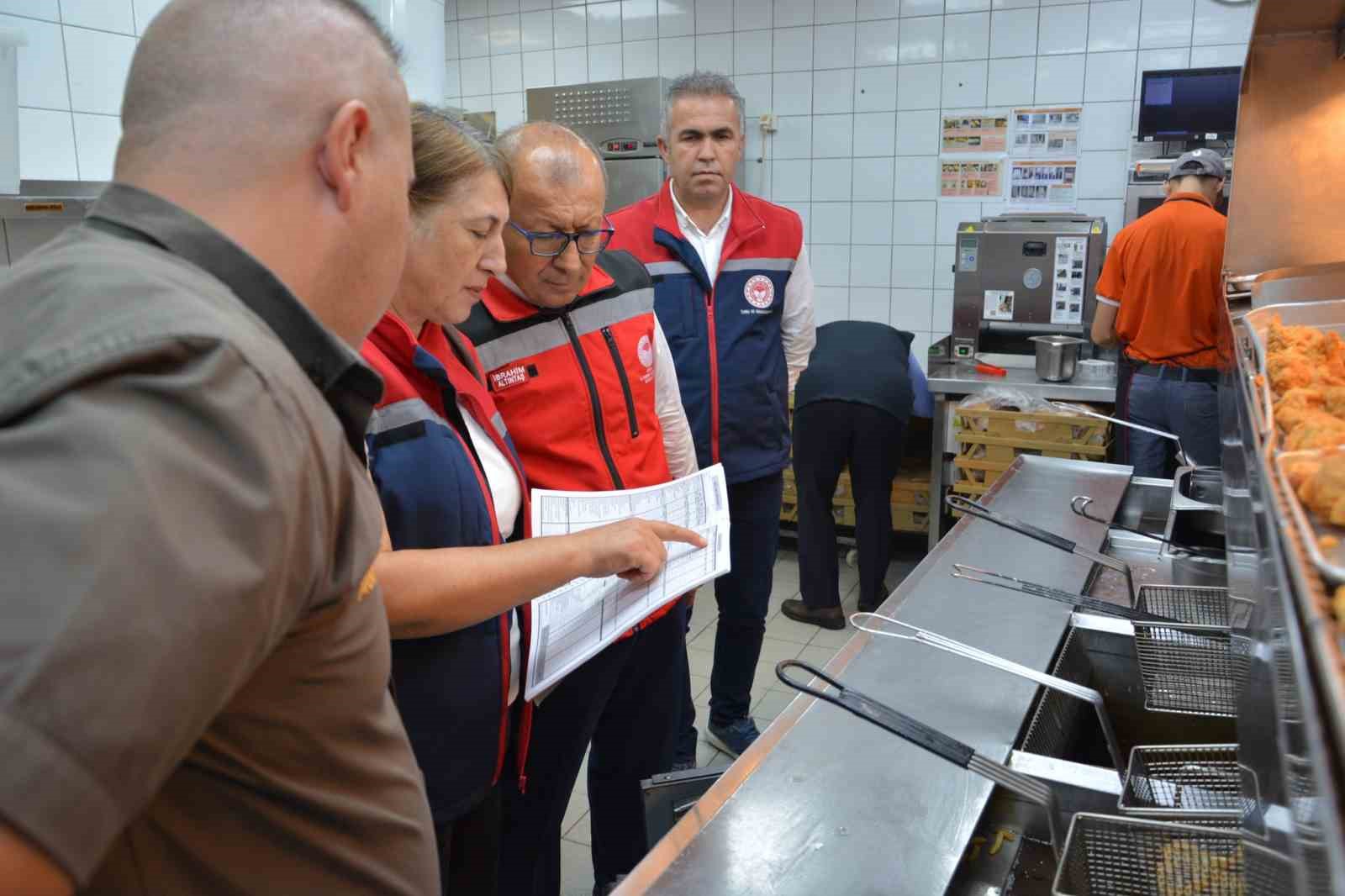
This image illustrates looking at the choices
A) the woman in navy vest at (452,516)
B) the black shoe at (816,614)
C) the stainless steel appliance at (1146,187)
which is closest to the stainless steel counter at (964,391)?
the black shoe at (816,614)

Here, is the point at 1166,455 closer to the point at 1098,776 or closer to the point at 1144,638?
the point at 1144,638

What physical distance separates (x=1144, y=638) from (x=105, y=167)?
3216 millimetres

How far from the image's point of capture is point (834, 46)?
5.38m

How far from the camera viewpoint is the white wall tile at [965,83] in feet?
16.7

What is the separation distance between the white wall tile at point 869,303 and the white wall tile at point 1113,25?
4.90 feet

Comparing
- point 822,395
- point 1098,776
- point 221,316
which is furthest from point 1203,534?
point 221,316

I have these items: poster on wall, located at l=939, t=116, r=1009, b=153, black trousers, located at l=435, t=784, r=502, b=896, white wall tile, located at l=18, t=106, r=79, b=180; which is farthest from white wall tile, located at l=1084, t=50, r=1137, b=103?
black trousers, located at l=435, t=784, r=502, b=896

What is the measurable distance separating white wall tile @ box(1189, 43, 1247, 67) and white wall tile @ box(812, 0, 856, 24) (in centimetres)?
171

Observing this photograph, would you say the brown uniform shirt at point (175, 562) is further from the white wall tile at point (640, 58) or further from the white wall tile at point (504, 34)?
the white wall tile at point (504, 34)

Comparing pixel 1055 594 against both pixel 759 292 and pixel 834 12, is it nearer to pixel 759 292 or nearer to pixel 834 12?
pixel 759 292

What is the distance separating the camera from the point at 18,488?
472 millimetres

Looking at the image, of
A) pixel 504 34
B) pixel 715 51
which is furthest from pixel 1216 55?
pixel 504 34

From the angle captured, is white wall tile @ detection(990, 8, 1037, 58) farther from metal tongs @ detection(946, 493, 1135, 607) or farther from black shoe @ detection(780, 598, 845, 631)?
metal tongs @ detection(946, 493, 1135, 607)

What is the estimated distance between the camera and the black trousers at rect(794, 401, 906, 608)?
3971 millimetres
